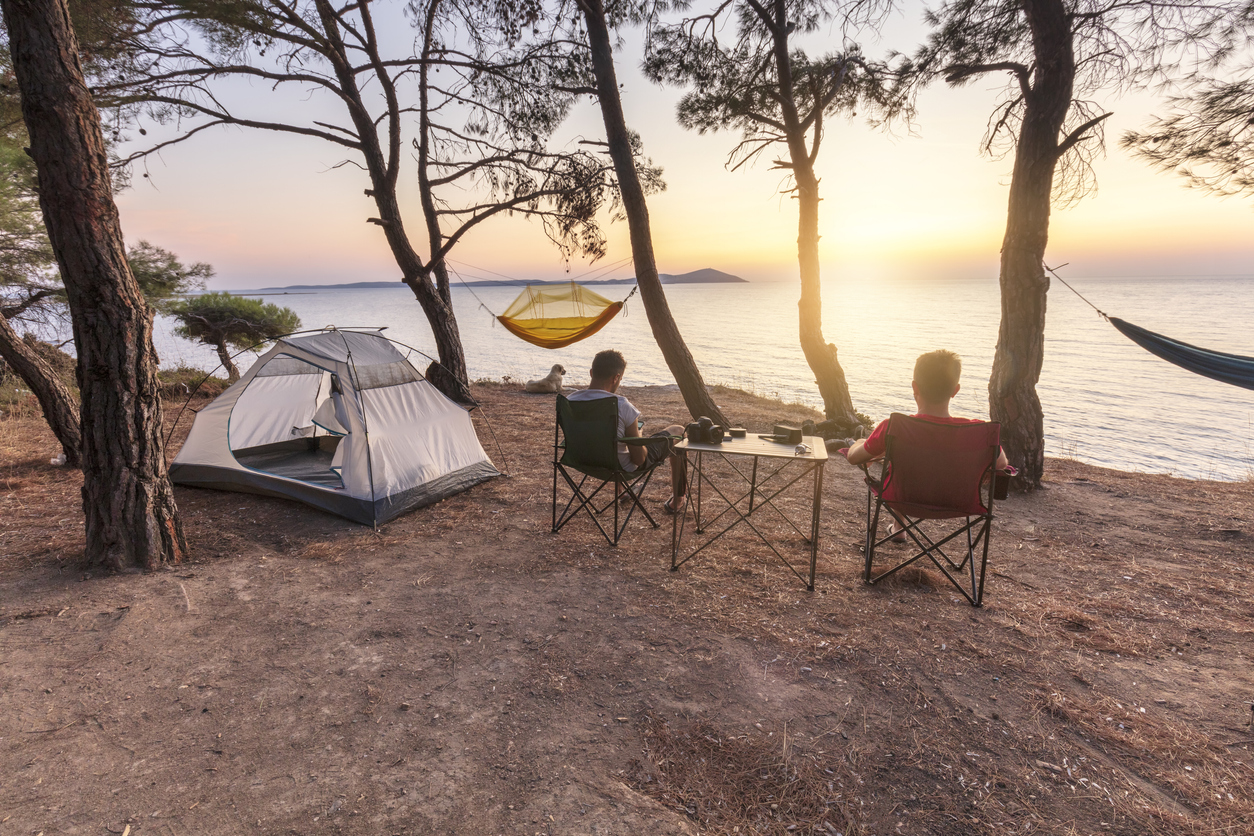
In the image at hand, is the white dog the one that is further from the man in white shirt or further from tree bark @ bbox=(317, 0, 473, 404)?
the man in white shirt

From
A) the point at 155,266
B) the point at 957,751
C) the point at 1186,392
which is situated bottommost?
the point at 1186,392

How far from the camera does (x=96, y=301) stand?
10.1 ft

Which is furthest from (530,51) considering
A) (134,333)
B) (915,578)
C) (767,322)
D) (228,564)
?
(767,322)

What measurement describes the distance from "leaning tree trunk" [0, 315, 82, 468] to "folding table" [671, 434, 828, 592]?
525 centimetres

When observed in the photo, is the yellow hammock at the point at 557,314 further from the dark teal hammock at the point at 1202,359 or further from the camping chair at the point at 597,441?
the dark teal hammock at the point at 1202,359

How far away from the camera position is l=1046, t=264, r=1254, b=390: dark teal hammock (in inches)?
179

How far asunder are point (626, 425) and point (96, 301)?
2.92 meters

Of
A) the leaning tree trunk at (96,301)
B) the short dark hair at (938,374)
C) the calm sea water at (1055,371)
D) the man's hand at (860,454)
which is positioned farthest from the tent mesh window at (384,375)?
the calm sea water at (1055,371)

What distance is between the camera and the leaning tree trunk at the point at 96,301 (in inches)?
117

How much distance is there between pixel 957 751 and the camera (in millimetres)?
1957

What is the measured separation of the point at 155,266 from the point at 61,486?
6.48m

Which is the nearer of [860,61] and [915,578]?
[915,578]

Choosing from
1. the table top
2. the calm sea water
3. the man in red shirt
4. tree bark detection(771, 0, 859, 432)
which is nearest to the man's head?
the table top

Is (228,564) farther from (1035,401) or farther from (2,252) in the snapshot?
(2,252)
